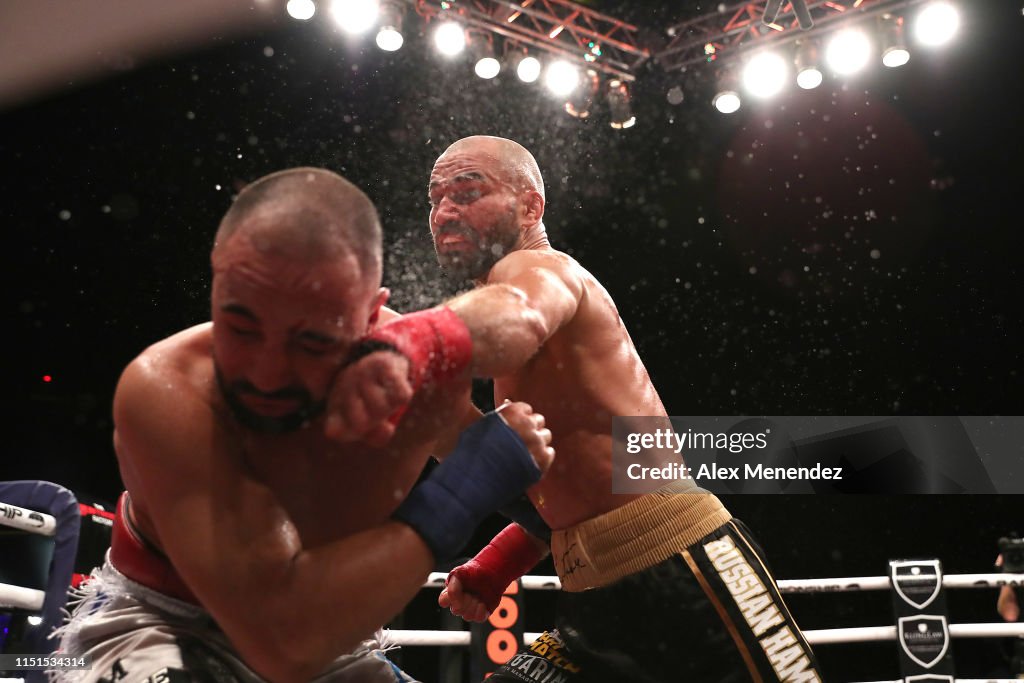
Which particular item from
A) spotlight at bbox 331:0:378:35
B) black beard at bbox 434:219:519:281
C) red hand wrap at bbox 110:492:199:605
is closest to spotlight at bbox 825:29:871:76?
spotlight at bbox 331:0:378:35

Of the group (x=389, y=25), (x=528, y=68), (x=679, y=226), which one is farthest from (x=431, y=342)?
(x=679, y=226)

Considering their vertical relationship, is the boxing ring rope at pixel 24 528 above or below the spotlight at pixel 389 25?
below

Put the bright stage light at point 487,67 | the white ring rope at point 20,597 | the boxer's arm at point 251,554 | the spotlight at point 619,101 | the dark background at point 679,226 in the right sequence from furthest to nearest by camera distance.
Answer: the dark background at point 679,226
the spotlight at point 619,101
the bright stage light at point 487,67
the white ring rope at point 20,597
the boxer's arm at point 251,554

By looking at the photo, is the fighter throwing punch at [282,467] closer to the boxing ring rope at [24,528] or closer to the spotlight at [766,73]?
the boxing ring rope at [24,528]

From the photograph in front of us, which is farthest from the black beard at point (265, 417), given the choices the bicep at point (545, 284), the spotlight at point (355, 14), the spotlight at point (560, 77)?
the spotlight at point (560, 77)

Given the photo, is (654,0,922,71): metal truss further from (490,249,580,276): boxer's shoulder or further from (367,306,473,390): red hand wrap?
(367,306,473,390): red hand wrap

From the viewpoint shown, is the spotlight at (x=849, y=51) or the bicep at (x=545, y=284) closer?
the bicep at (x=545, y=284)

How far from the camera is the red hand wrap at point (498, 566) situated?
1.84m

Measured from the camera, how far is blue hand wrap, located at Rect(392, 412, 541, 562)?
1107 mm

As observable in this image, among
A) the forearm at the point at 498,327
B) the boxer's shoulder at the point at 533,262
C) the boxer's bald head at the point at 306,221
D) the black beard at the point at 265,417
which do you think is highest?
the boxer's shoulder at the point at 533,262

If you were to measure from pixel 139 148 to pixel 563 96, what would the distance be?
3.60m

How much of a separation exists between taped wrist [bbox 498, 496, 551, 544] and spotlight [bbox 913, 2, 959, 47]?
4.48 m

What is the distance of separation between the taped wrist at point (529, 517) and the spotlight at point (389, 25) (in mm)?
3786

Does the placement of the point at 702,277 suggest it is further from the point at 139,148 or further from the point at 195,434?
the point at 195,434
